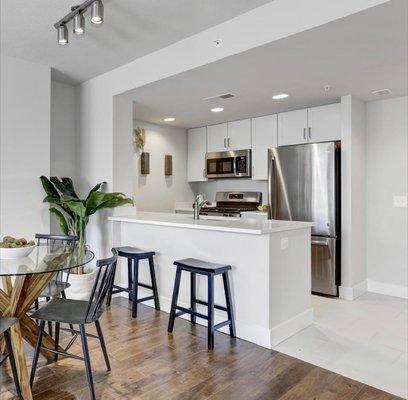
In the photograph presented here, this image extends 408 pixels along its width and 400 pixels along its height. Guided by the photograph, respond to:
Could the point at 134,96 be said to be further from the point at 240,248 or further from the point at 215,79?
the point at 240,248

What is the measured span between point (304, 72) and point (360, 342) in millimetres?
2420

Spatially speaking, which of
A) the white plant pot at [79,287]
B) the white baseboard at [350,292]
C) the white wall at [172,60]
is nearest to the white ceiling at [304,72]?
the white wall at [172,60]

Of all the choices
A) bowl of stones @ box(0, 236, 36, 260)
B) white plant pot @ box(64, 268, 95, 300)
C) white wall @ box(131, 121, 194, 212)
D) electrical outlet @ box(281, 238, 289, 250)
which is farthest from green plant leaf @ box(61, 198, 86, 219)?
electrical outlet @ box(281, 238, 289, 250)

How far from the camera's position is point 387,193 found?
444 cm

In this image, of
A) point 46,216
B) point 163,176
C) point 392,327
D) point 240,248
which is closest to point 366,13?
point 240,248

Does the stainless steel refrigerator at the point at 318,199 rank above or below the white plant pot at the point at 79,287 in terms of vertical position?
above

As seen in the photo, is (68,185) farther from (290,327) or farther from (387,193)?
(387,193)

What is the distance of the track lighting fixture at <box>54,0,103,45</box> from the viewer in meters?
2.37

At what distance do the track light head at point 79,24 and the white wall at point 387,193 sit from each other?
11.6 ft

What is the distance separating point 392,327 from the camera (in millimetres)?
3338

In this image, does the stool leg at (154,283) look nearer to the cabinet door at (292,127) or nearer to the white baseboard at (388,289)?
the cabinet door at (292,127)

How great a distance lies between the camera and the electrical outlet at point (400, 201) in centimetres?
430

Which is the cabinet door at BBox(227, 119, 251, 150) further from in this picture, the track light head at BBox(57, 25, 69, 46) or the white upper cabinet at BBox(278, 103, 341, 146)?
the track light head at BBox(57, 25, 69, 46)

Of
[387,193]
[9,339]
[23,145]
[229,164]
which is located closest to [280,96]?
[229,164]
